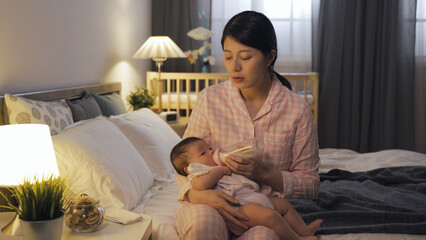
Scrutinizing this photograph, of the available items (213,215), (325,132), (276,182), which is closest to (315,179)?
(276,182)

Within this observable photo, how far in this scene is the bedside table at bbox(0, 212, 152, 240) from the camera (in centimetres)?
143

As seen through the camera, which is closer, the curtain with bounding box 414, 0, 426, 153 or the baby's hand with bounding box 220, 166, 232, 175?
the baby's hand with bounding box 220, 166, 232, 175

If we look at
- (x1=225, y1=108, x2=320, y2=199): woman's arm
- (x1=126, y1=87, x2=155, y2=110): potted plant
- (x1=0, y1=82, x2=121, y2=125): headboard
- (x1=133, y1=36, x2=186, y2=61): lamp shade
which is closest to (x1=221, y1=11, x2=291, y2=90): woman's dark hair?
(x1=225, y1=108, x2=320, y2=199): woman's arm

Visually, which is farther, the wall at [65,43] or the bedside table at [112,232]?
the wall at [65,43]

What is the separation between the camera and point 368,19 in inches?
194

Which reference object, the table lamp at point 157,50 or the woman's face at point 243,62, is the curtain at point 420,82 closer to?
the table lamp at point 157,50

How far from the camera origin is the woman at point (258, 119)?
153 centimetres

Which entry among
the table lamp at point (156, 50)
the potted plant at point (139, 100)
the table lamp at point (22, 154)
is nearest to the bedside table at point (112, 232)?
the table lamp at point (22, 154)

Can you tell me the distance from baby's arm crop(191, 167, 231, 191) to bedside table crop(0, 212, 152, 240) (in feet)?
0.77

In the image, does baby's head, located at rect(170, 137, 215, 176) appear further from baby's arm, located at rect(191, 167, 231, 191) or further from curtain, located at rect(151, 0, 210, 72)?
curtain, located at rect(151, 0, 210, 72)

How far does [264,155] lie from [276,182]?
0.35 feet

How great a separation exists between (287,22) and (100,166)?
3.78 m

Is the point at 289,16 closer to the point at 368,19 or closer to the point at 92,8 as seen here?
the point at 368,19

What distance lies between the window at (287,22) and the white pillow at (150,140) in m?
2.66
